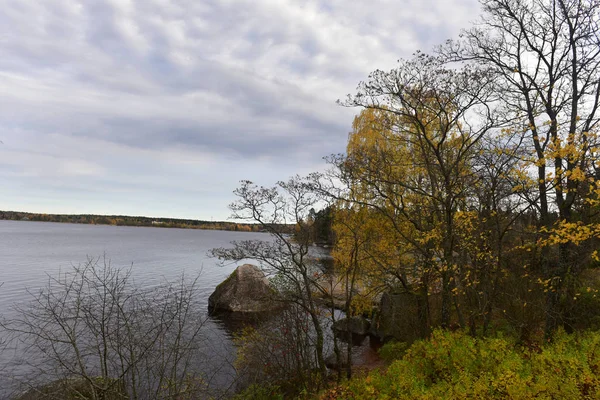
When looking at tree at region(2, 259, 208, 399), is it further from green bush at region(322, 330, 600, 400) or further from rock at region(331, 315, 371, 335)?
rock at region(331, 315, 371, 335)

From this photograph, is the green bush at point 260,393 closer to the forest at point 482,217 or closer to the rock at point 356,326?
the forest at point 482,217

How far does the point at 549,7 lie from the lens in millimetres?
10922

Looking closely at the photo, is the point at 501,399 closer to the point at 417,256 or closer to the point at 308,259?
the point at 417,256

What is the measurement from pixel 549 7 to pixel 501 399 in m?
11.5

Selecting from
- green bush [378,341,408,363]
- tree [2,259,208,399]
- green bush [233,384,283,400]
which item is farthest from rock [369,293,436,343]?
tree [2,259,208,399]

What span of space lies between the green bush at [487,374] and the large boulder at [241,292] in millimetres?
18008

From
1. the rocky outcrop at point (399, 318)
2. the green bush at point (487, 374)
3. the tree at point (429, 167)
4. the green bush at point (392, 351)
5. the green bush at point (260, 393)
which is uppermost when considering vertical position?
the tree at point (429, 167)

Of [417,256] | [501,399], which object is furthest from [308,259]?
[501,399]

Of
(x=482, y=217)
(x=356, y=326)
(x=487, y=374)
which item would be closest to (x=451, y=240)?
(x=482, y=217)

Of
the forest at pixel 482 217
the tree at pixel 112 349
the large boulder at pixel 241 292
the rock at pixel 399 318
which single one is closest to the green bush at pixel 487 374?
the forest at pixel 482 217

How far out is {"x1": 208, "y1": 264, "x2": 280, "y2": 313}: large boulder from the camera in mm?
25031

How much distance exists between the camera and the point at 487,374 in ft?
17.6

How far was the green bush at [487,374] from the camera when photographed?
434cm

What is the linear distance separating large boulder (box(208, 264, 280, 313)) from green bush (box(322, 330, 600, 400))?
59.1 ft
